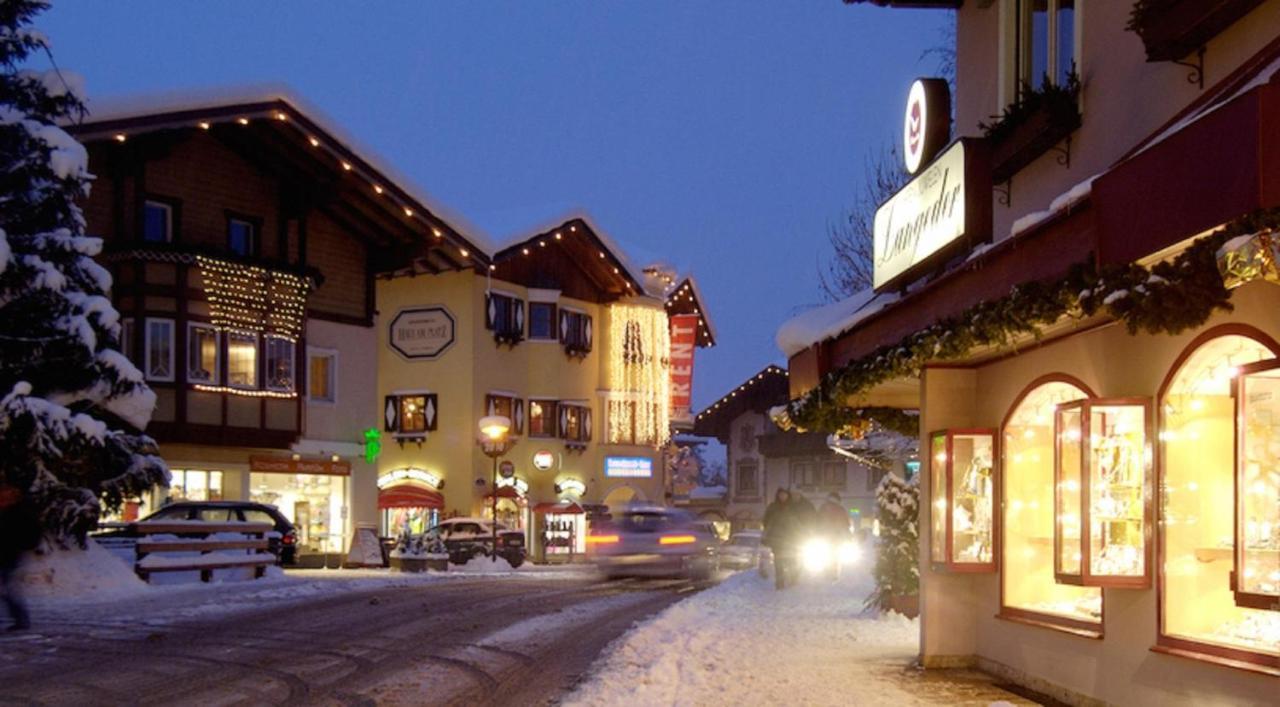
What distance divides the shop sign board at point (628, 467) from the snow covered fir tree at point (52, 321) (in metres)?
32.1

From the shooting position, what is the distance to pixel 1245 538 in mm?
7965

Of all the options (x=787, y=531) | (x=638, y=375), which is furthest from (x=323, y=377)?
(x=787, y=531)

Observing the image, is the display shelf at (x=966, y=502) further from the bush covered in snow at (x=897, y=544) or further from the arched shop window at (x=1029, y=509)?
the bush covered in snow at (x=897, y=544)

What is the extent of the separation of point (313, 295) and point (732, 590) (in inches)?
738

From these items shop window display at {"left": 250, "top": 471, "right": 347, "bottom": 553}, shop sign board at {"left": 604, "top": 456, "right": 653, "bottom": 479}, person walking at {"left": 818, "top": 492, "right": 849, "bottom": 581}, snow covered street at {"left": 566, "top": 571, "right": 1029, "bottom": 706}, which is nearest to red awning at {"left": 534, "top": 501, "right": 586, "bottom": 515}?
shop sign board at {"left": 604, "top": 456, "right": 653, "bottom": 479}

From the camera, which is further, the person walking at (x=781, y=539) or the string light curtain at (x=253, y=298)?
the string light curtain at (x=253, y=298)

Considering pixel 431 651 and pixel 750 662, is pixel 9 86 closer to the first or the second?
pixel 431 651

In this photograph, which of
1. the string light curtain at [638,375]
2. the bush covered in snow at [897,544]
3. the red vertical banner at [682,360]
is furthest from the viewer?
the red vertical banner at [682,360]

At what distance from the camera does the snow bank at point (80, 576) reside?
64.1 feet

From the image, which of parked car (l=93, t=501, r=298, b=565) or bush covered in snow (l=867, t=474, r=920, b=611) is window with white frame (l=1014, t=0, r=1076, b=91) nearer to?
bush covered in snow (l=867, t=474, r=920, b=611)

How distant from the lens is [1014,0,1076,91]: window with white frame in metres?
12.5

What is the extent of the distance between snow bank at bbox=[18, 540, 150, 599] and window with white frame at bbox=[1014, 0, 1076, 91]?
48.3 feet

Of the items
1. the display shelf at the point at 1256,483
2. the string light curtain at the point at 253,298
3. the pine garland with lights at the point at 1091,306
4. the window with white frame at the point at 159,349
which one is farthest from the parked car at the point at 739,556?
the display shelf at the point at 1256,483

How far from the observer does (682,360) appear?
5778 cm
